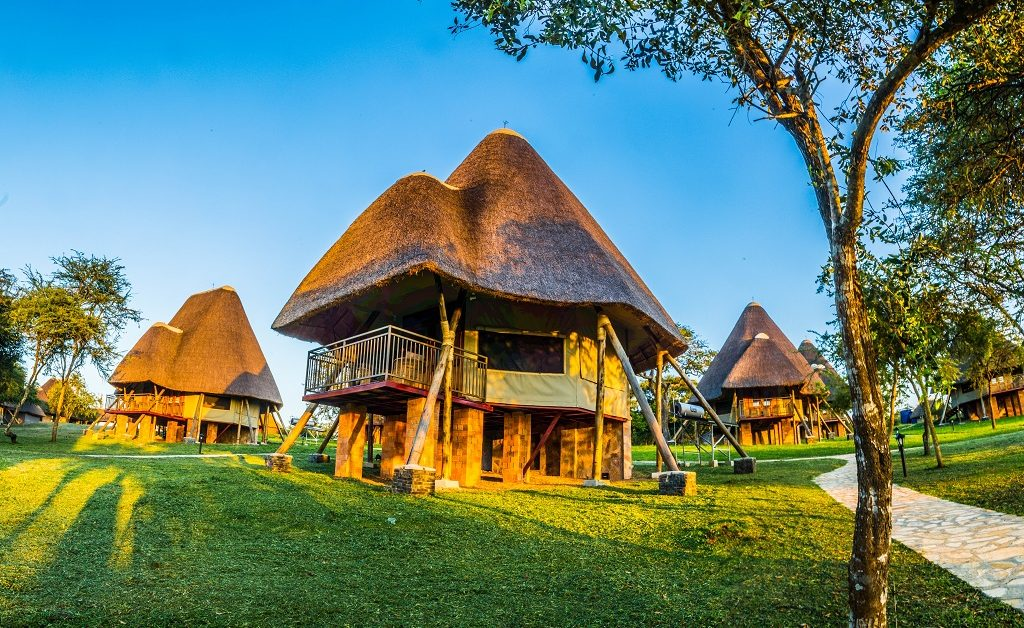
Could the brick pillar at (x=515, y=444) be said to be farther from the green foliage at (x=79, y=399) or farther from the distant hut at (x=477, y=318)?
the green foliage at (x=79, y=399)

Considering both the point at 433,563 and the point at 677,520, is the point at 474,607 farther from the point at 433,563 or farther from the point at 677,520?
the point at 677,520

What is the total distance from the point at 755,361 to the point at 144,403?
1258 inches

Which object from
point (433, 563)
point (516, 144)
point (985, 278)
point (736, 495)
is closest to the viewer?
point (433, 563)

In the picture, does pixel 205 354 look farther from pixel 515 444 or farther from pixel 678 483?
pixel 678 483

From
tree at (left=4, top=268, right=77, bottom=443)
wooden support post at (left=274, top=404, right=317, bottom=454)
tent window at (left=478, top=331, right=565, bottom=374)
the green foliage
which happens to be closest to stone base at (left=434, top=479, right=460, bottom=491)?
tent window at (left=478, top=331, right=565, bottom=374)

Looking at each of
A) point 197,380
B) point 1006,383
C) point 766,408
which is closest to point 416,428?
point 197,380

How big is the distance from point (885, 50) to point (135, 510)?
10495 mm

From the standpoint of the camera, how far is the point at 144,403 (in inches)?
1230

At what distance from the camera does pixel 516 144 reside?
729 inches

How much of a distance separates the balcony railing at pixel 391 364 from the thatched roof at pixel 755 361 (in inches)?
970

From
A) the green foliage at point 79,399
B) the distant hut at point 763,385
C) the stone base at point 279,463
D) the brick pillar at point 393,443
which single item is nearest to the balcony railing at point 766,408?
the distant hut at point 763,385

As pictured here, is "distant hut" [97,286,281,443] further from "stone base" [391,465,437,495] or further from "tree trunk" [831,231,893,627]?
"tree trunk" [831,231,893,627]

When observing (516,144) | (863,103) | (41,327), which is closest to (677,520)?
(863,103)

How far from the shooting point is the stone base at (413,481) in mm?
10820
